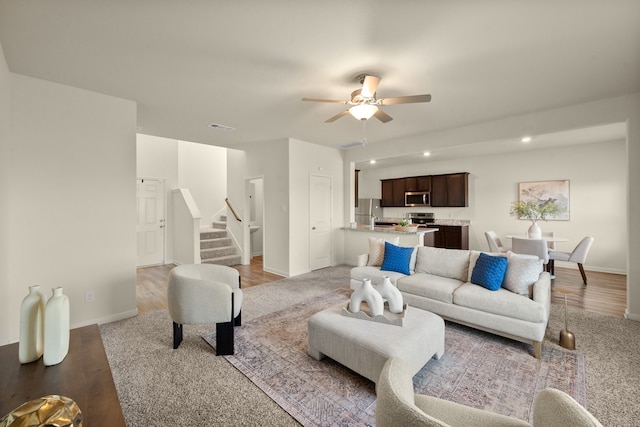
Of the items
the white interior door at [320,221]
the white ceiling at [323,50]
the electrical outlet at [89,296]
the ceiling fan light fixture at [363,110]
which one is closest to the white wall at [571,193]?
the white ceiling at [323,50]

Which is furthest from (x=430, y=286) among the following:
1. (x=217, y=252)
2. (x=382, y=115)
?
(x=217, y=252)

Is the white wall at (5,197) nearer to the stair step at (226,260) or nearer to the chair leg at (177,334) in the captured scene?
the chair leg at (177,334)

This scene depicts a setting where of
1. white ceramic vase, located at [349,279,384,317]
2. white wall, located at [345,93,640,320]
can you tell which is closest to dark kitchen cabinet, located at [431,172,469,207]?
white wall, located at [345,93,640,320]

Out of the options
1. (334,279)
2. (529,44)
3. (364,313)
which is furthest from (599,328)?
(334,279)

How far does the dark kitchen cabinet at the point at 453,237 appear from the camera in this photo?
691 centimetres

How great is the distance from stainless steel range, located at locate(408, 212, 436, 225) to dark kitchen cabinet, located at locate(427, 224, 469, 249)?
52 cm

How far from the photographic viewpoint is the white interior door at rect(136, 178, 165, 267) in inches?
244

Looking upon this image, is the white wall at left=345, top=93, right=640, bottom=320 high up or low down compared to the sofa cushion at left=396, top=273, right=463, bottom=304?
up

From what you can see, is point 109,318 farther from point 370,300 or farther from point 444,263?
point 444,263

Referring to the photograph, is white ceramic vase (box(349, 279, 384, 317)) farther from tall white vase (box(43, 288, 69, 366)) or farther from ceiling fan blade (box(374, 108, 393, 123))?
tall white vase (box(43, 288, 69, 366))

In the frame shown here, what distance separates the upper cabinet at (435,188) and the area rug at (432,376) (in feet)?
16.4

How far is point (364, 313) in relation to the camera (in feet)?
7.88

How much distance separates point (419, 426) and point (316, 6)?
7.28 feet

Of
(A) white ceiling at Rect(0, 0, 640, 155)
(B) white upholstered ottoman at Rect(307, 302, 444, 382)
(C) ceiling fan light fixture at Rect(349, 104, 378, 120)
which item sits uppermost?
(A) white ceiling at Rect(0, 0, 640, 155)
